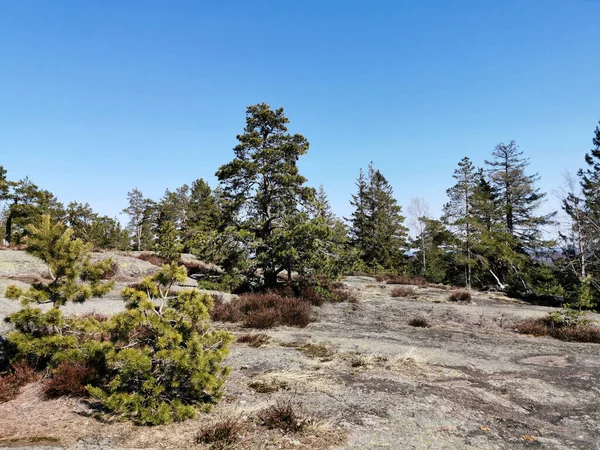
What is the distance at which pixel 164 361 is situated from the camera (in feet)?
15.5

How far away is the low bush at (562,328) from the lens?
10016mm

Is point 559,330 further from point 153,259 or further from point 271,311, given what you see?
point 153,259

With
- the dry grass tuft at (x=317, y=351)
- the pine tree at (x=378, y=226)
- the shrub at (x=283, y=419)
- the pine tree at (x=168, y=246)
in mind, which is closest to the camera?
the shrub at (x=283, y=419)

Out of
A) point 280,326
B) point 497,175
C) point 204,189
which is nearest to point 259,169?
point 280,326

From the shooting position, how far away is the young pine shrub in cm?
419

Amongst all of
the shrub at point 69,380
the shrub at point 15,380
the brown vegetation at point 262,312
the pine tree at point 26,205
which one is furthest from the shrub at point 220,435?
the pine tree at point 26,205

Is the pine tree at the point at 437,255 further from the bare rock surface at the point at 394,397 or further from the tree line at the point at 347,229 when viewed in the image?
the bare rock surface at the point at 394,397

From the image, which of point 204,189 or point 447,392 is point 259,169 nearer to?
point 447,392

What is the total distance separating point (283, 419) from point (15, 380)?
4.64 metres

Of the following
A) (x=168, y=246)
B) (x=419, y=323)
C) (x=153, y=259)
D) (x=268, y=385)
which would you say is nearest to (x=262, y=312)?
(x=419, y=323)

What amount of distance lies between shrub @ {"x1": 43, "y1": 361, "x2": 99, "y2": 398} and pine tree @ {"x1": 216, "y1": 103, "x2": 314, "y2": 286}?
10908 mm

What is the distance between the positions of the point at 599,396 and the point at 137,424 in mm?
7401

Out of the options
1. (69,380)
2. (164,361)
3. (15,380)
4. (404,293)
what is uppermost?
(164,361)

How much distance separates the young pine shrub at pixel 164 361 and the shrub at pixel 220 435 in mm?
491
